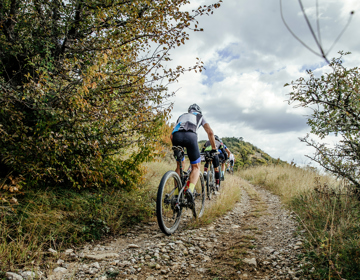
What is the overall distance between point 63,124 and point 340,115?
15.9 ft

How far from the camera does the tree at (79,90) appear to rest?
342 cm

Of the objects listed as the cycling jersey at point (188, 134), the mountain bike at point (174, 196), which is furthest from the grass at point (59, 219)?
the cycling jersey at point (188, 134)

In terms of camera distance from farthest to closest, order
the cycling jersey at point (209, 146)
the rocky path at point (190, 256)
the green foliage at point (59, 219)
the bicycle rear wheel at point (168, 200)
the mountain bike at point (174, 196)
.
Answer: the cycling jersey at point (209, 146)
the mountain bike at point (174, 196)
the bicycle rear wheel at point (168, 200)
the green foliage at point (59, 219)
the rocky path at point (190, 256)

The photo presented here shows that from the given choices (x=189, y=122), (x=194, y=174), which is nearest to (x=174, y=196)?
(x=194, y=174)

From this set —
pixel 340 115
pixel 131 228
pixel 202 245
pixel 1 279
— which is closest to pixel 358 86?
pixel 340 115

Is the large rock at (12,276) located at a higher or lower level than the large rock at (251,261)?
lower

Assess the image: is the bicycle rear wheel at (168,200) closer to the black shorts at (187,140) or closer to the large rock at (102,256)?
the black shorts at (187,140)

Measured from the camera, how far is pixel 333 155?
4.23 m

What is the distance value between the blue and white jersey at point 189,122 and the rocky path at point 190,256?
1.99 m

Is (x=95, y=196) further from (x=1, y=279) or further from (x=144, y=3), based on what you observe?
(x=144, y=3)

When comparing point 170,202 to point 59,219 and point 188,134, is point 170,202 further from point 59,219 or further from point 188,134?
point 59,219

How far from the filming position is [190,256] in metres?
3.12

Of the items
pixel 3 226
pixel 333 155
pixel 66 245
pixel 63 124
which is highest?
pixel 333 155

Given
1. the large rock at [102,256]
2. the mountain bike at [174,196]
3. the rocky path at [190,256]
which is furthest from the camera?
the mountain bike at [174,196]
